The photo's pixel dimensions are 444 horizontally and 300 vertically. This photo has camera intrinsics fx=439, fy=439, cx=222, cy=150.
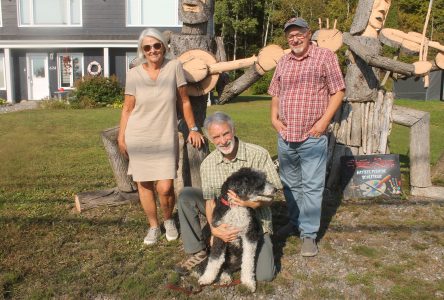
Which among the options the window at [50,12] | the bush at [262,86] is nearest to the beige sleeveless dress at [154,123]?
the window at [50,12]

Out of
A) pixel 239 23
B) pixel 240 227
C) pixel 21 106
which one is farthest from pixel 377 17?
pixel 239 23

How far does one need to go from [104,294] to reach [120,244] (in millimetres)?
893

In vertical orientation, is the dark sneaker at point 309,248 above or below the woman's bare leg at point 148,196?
below

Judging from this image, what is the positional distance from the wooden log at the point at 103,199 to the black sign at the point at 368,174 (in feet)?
8.65

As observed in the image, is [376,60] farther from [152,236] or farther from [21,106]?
[21,106]

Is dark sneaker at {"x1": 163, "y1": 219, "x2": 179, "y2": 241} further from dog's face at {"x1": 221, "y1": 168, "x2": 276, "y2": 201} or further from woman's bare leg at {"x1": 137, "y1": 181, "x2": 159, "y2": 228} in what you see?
dog's face at {"x1": 221, "y1": 168, "x2": 276, "y2": 201}

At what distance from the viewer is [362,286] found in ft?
11.2

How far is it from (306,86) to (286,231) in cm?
148

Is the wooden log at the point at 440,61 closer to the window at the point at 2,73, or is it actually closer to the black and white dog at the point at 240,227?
the black and white dog at the point at 240,227

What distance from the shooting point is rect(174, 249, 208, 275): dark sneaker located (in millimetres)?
3572

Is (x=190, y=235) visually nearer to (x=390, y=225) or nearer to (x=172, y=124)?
(x=172, y=124)

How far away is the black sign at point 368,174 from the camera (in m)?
5.49

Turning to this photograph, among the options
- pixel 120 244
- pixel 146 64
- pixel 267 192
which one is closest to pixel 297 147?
pixel 267 192

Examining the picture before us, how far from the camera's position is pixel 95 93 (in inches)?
678
